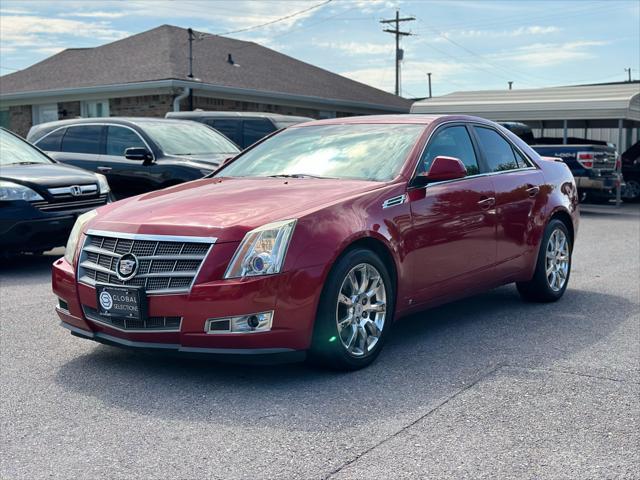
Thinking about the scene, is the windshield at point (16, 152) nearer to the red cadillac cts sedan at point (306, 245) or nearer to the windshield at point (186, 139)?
the windshield at point (186, 139)

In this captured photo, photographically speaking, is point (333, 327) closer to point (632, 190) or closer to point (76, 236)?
point (76, 236)

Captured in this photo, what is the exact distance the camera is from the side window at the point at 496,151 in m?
6.93

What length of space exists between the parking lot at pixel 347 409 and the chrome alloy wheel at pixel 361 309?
18 cm

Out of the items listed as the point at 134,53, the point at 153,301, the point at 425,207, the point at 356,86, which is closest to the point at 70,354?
the point at 153,301

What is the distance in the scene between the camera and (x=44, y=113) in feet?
98.2

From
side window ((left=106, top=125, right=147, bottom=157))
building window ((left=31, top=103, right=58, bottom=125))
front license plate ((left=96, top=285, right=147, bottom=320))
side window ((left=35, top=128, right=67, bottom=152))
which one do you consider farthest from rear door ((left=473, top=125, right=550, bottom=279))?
building window ((left=31, top=103, right=58, bottom=125))

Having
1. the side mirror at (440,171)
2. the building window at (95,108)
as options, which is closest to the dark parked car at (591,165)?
the side mirror at (440,171)

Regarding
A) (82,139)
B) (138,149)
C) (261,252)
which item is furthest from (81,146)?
(261,252)

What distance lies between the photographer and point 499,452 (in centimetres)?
394

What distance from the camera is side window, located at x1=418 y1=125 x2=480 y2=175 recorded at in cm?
615

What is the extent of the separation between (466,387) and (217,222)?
1.71 metres

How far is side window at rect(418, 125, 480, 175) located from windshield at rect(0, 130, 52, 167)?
571 centimetres

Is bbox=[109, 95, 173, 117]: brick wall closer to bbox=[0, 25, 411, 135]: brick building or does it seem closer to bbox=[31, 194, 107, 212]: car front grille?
bbox=[0, 25, 411, 135]: brick building

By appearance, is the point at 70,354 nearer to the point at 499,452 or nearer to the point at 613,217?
the point at 499,452
